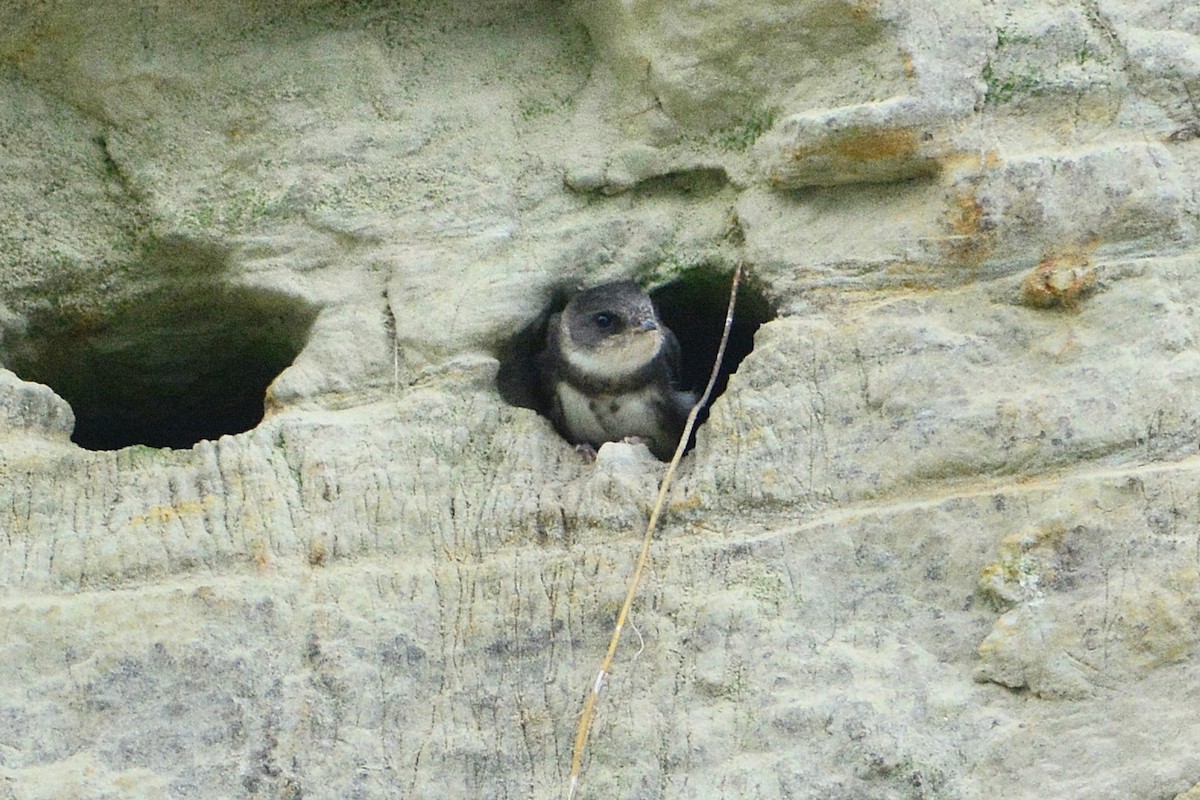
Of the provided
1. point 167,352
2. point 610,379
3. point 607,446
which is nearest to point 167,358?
point 167,352

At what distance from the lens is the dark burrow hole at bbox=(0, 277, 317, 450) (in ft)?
14.5

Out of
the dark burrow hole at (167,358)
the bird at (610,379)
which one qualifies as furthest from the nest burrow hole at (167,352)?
the bird at (610,379)

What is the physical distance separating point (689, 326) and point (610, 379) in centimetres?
34

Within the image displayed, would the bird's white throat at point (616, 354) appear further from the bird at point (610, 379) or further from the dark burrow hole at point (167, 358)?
the dark burrow hole at point (167, 358)

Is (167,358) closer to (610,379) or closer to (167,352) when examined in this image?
(167,352)

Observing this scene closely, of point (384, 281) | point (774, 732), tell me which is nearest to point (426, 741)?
point (774, 732)

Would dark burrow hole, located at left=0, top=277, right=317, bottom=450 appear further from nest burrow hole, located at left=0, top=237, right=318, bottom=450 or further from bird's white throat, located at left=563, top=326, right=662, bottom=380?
bird's white throat, located at left=563, top=326, right=662, bottom=380

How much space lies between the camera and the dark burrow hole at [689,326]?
14.2ft

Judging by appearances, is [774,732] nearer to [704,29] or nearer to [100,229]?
[704,29]

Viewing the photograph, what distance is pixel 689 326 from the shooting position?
15.5ft

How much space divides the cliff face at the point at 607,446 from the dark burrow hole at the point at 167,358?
0.02 meters

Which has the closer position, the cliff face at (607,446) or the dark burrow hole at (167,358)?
the cliff face at (607,446)

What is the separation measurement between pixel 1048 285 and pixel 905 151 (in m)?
0.45

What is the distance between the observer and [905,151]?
3988mm
